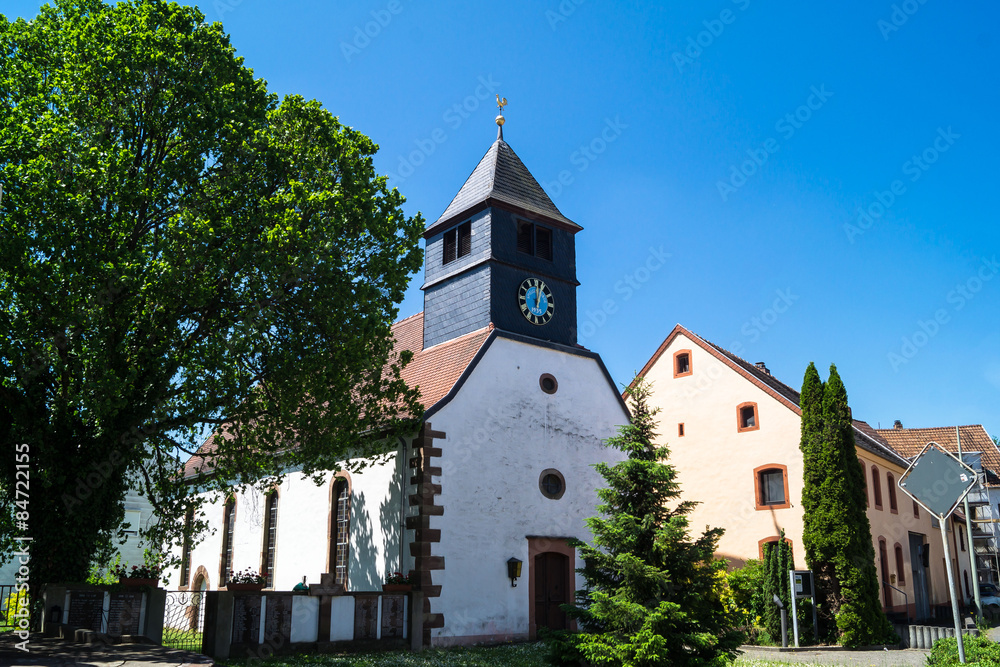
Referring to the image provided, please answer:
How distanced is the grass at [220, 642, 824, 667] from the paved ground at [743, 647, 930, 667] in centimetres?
144

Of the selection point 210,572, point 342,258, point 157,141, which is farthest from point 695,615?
point 210,572

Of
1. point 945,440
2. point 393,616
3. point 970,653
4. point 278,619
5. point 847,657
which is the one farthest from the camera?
point 945,440

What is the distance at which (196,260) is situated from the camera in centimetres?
1352

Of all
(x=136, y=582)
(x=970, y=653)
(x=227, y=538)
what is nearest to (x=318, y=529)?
(x=227, y=538)

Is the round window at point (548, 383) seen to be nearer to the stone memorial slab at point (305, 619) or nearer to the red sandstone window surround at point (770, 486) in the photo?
the stone memorial slab at point (305, 619)

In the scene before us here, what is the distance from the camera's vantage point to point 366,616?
631 inches

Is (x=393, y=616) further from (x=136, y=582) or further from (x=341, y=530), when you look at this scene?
(x=136, y=582)

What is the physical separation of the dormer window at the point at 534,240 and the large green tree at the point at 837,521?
8.76m

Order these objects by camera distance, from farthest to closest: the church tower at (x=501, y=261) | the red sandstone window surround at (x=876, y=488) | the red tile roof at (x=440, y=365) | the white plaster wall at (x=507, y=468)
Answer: the red sandstone window surround at (x=876, y=488) → the church tower at (x=501, y=261) → the red tile roof at (x=440, y=365) → the white plaster wall at (x=507, y=468)

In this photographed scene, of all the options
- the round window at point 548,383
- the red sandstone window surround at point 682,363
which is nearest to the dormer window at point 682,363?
the red sandstone window surround at point 682,363

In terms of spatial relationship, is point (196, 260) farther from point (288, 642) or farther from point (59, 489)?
point (288, 642)

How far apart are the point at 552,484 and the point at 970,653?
11.0m

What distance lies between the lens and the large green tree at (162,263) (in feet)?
42.2

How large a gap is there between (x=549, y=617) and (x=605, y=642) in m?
7.78
